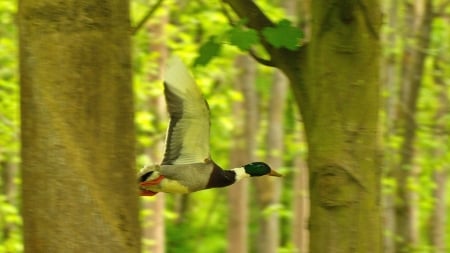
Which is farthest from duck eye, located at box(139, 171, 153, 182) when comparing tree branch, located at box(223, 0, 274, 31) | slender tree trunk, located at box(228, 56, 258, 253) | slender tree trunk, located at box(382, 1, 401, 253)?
slender tree trunk, located at box(228, 56, 258, 253)

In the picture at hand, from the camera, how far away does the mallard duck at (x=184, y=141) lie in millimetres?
3275

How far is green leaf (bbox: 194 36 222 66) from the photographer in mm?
3717

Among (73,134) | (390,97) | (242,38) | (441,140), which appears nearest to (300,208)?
(441,140)

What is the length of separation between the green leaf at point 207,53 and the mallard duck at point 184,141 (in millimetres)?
366

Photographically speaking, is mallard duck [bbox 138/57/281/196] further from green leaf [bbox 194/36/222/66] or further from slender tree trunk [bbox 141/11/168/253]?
slender tree trunk [bbox 141/11/168/253]

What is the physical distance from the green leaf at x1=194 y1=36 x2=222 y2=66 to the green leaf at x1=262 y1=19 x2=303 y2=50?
0.20m

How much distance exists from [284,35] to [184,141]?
23.7 inches

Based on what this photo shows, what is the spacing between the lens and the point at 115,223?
9.64 ft

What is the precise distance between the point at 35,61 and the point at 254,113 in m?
13.7

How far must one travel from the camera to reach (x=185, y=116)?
3.33 metres

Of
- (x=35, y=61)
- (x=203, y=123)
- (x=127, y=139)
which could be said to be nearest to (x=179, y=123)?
Answer: (x=203, y=123)

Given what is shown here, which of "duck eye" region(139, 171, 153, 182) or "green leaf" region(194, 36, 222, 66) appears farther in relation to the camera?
"green leaf" region(194, 36, 222, 66)

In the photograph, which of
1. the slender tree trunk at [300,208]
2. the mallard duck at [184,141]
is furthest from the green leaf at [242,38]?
the slender tree trunk at [300,208]

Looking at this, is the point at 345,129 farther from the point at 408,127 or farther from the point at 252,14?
the point at 408,127
